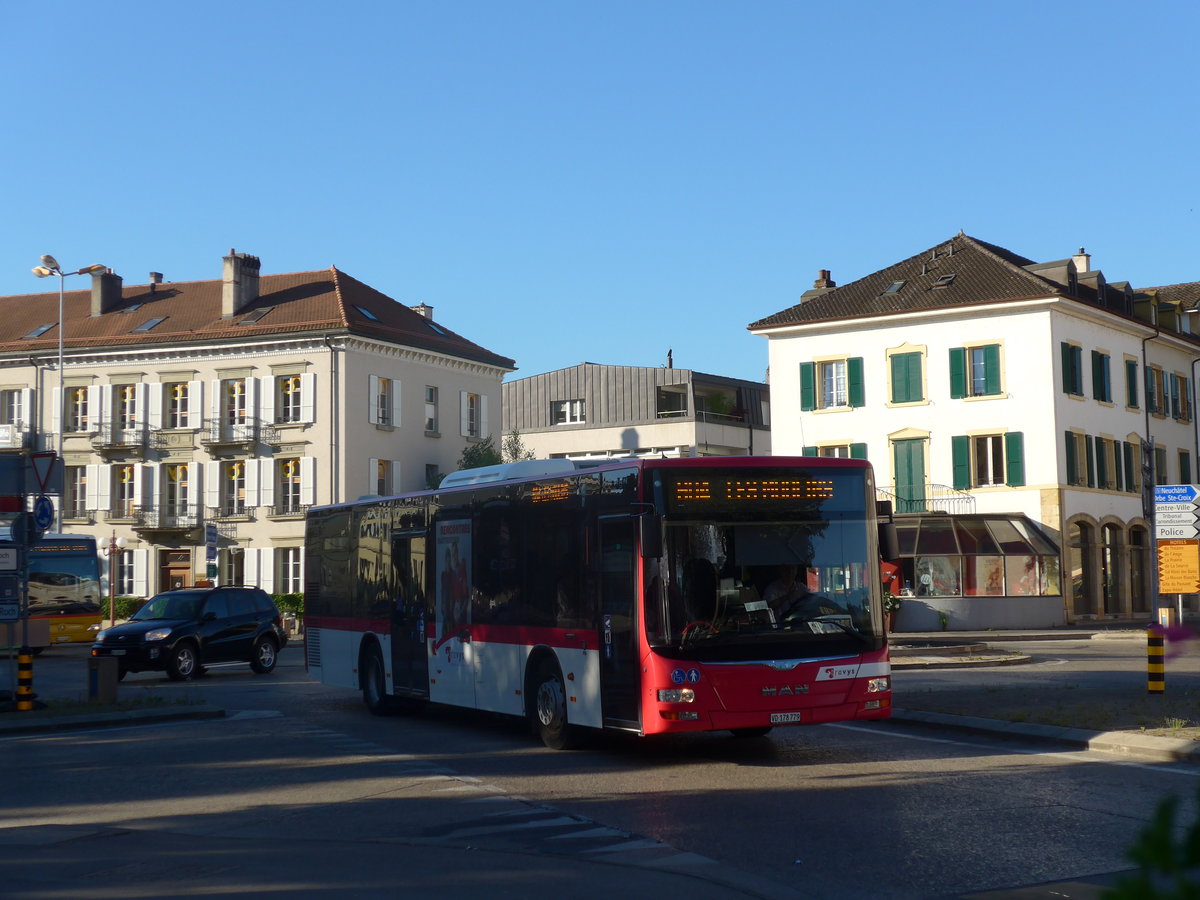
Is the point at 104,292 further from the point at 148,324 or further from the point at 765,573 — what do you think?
the point at 765,573

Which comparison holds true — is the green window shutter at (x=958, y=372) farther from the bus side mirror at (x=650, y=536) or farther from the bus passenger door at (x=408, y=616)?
the bus side mirror at (x=650, y=536)

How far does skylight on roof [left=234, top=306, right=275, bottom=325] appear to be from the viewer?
59844 millimetres

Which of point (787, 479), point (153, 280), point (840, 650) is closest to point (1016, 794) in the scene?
point (840, 650)

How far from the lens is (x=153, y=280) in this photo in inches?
2616

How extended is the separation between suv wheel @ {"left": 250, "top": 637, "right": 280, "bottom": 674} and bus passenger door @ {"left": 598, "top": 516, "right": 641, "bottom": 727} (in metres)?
16.7

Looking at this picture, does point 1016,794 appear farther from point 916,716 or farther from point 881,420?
point 881,420

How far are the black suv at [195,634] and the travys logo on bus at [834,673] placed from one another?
56.4 ft

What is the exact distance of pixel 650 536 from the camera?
1253 cm

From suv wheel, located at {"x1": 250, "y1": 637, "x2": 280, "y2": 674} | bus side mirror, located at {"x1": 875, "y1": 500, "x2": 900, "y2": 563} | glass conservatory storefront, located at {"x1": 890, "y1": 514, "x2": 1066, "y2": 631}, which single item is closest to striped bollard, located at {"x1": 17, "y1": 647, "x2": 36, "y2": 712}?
suv wheel, located at {"x1": 250, "y1": 637, "x2": 280, "y2": 674}

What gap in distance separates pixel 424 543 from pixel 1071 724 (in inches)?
302

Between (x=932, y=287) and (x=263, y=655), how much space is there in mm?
30579

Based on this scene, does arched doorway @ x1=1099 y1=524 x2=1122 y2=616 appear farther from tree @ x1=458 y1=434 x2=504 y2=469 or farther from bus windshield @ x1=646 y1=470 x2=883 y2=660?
Result: bus windshield @ x1=646 y1=470 x2=883 y2=660

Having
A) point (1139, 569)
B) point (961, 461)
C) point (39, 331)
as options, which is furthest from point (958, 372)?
point (39, 331)

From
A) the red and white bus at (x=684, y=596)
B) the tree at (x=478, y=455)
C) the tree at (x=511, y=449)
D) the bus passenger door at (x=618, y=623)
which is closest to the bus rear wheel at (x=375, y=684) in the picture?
the red and white bus at (x=684, y=596)
